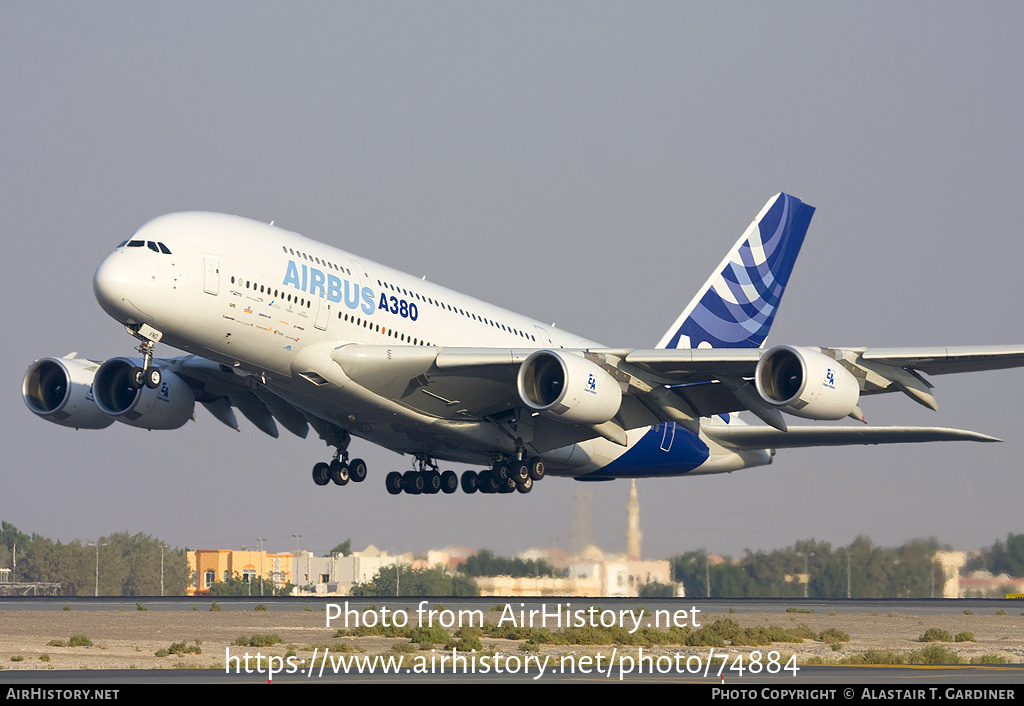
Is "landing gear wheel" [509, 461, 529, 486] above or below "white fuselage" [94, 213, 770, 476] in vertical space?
below

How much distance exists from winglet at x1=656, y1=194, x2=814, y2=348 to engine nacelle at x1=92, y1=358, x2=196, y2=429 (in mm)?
16800

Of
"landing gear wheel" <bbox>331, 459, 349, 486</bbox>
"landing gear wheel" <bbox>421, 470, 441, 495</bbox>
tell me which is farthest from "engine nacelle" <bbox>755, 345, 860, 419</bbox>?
"landing gear wheel" <bbox>331, 459, 349, 486</bbox>

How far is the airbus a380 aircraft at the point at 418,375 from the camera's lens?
31.7 m

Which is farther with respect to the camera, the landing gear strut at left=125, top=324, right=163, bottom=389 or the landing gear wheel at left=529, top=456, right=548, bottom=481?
the landing gear wheel at left=529, top=456, right=548, bottom=481

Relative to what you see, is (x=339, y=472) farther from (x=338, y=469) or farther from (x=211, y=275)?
(x=211, y=275)

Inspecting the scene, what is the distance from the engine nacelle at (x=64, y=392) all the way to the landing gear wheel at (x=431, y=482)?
10.2 meters

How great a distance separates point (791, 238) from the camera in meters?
52.4

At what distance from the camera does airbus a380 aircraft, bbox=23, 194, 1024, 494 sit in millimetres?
31734

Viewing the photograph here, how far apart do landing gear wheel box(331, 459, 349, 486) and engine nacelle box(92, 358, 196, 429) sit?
16.4 ft

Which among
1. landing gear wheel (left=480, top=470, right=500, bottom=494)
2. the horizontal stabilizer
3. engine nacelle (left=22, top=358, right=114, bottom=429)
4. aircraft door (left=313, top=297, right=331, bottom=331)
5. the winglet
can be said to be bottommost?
landing gear wheel (left=480, top=470, right=500, bottom=494)

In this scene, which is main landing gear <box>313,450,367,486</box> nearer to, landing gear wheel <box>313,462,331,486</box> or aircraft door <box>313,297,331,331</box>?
landing gear wheel <box>313,462,331,486</box>

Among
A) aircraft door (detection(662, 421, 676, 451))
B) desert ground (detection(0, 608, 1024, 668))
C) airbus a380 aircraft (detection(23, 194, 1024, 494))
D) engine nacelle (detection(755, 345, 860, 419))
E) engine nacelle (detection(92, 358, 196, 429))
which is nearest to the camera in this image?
desert ground (detection(0, 608, 1024, 668))

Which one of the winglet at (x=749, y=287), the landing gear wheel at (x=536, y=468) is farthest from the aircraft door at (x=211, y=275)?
the winglet at (x=749, y=287)

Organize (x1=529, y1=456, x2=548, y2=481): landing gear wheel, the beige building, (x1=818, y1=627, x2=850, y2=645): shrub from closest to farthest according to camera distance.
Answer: (x1=818, y1=627, x2=850, y2=645): shrub, (x1=529, y1=456, x2=548, y2=481): landing gear wheel, the beige building
